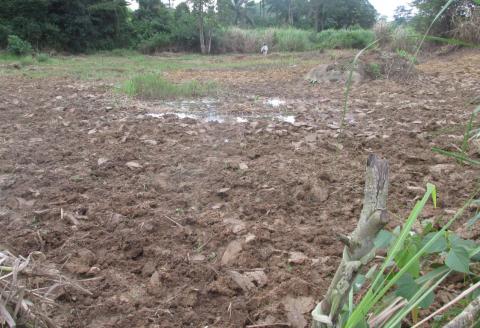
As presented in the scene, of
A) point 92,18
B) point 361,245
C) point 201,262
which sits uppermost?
point 92,18

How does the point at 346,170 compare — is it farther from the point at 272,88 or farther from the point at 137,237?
the point at 272,88

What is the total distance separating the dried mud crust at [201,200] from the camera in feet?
5.14

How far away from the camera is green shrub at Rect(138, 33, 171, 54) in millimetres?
20375

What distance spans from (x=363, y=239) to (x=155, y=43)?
2153 cm

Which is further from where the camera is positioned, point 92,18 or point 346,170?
point 92,18

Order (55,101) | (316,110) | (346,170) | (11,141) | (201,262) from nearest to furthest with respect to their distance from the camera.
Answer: (201,262) → (346,170) → (11,141) → (316,110) → (55,101)

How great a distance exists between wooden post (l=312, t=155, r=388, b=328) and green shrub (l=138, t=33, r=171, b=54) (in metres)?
20.9

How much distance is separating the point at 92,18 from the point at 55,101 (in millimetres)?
15592

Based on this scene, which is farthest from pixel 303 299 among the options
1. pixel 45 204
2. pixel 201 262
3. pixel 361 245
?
pixel 45 204

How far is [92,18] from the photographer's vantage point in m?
19.1

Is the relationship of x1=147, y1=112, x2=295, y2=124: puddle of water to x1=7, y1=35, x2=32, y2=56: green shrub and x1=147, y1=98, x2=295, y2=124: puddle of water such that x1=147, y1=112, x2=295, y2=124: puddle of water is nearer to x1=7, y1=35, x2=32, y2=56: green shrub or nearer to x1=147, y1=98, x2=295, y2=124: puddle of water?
x1=147, y1=98, x2=295, y2=124: puddle of water

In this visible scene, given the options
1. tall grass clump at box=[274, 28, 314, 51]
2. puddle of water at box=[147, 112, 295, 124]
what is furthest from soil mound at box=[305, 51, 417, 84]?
tall grass clump at box=[274, 28, 314, 51]

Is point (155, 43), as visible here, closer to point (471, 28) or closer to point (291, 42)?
point (291, 42)

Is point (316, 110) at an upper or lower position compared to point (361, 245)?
lower
